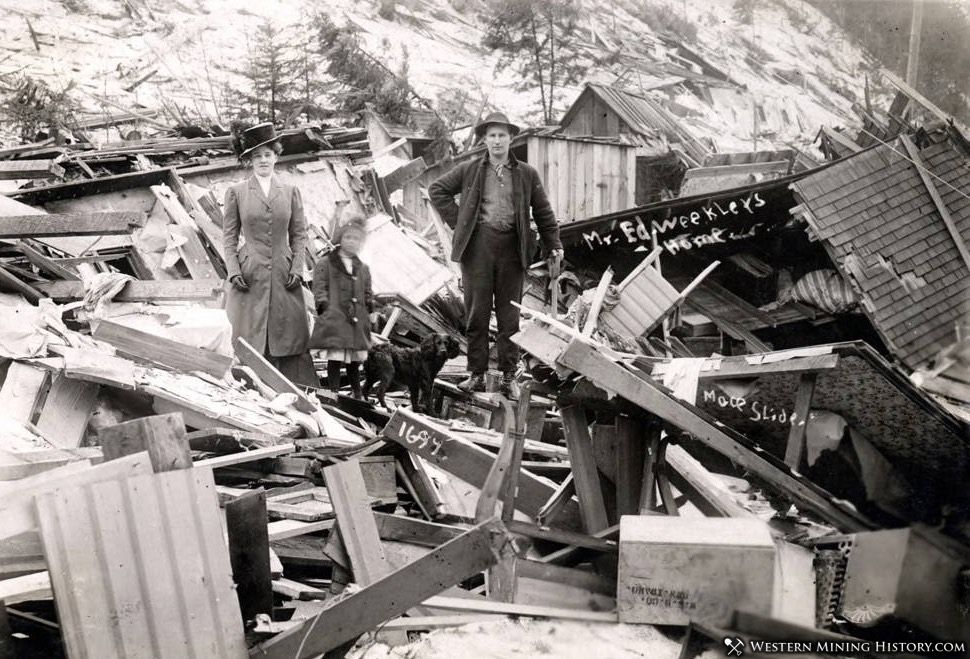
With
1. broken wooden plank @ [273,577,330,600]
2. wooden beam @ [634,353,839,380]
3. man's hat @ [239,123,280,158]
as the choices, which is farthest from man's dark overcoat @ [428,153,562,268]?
broken wooden plank @ [273,577,330,600]

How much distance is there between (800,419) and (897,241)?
920cm

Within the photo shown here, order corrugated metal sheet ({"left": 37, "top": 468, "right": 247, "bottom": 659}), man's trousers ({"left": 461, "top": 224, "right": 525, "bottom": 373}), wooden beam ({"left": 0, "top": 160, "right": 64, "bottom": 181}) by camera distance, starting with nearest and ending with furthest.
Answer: corrugated metal sheet ({"left": 37, "top": 468, "right": 247, "bottom": 659}) < man's trousers ({"left": 461, "top": 224, "right": 525, "bottom": 373}) < wooden beam ({"left": 0, "top": 160, "right": 64, "bottom": 181})

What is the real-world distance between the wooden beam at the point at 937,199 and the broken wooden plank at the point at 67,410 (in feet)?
36.3

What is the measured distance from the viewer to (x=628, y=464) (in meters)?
4.46

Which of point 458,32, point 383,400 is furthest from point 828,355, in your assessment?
point 458,32

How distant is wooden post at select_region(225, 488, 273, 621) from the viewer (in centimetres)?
308

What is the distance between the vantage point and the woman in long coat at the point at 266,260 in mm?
6883

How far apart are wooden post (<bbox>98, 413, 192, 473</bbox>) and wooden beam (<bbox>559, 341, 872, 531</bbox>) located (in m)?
1.68

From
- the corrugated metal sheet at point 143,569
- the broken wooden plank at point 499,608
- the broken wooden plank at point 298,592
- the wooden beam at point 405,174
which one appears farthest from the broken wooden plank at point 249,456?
the wooden beam at point 405,174

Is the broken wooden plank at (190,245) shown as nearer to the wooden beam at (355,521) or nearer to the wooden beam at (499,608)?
the wooden beam at (355,521)

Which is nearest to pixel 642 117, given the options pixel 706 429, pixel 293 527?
pixel 706 429

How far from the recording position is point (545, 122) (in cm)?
2064

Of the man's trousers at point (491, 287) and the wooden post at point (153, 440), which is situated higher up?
the wooden post at point (153, 440)

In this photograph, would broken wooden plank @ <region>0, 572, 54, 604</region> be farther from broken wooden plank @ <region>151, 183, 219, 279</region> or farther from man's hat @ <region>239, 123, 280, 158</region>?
broken wooden plank @ <region>151, 183, 219, 279</region>
